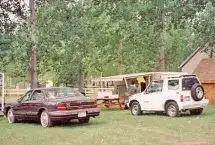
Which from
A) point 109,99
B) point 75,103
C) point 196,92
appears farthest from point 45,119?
point 109,99

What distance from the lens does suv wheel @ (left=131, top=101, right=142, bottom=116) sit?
23.0 m

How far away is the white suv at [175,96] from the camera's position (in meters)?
20.9

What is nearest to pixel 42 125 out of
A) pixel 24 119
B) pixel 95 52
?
pixel 24 119

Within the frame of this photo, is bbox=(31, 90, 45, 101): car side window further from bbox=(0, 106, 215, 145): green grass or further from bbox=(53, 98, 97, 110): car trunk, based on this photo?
bbox=(53, 98, 97, 110): car trunk

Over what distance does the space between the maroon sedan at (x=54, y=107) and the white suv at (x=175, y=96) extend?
14.2 ft

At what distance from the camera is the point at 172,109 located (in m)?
21.2

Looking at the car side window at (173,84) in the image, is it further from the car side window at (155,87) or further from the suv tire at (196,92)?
the suv tire at (196,92)

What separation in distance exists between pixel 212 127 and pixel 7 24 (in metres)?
9.25

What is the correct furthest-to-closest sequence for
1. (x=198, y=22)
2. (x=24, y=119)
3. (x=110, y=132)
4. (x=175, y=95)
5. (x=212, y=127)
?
(x=198, y=22) → (x=175, y=95) → (x=24, y=119) → (x=212, y=127) → (x=110, y=132)

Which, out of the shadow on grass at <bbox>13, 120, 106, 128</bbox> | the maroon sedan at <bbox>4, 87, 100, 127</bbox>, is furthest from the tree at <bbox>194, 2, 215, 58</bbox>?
the maroon sedan at <bbox>4, 87, 100, 127</bbox>

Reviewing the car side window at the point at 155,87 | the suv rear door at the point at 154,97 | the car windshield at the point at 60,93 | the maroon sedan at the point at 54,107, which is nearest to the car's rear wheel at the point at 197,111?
the suv rear door at the point at 154,97

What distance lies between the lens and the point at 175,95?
69.0 ft

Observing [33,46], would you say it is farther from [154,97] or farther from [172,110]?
[172,110]

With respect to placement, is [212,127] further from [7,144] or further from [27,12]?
[27,12]
